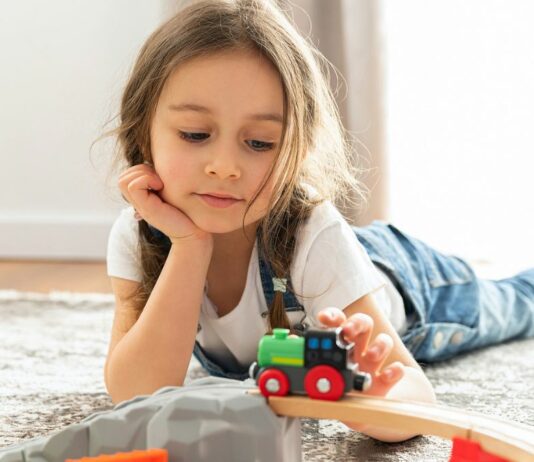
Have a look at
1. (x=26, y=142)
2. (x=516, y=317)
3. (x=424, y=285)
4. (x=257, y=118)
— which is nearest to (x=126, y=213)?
(x=257, y=118)

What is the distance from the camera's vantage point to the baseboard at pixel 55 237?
236 centimetres

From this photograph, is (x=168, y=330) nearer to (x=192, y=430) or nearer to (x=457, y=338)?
(x=192, y=430)

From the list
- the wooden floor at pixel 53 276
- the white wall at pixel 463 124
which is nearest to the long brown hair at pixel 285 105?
the wooden floor at pixel 53 276

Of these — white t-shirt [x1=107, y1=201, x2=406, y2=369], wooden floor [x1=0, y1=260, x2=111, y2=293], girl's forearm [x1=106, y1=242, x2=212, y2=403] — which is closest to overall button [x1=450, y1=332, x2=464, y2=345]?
white t-shirt [x1=107, y1=201, x2=406, y2=369]

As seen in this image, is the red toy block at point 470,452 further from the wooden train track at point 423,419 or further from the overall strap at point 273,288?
the overall strap at point 273,288

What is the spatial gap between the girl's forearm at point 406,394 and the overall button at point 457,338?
40 cm

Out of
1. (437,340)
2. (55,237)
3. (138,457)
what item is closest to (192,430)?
(138,457)

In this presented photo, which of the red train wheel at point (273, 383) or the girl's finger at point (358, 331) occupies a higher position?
the girl's finger at point (358, 331)

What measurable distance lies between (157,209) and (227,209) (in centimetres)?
10

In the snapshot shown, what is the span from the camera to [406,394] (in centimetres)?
94

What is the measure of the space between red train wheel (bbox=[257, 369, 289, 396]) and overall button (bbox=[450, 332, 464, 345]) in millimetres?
727

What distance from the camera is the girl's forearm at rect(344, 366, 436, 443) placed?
0.94 metres

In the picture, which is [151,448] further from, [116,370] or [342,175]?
[342,175]

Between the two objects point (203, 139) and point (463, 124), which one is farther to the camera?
point (463, 124)
